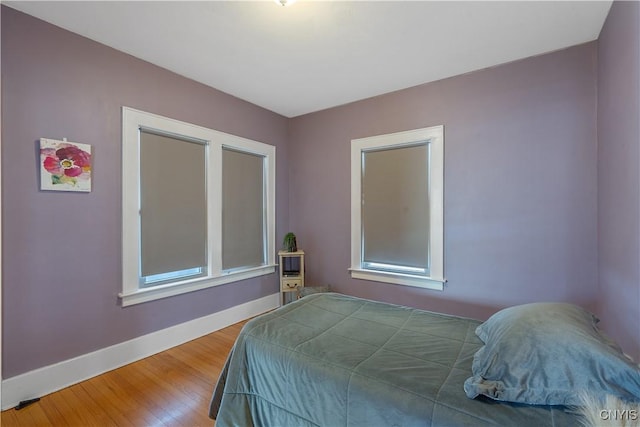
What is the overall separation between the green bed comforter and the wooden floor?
352 millimetres

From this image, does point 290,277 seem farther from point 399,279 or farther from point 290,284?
point 399,279

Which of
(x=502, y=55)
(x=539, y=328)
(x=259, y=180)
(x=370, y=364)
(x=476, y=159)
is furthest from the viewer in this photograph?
(x=259, y=180)

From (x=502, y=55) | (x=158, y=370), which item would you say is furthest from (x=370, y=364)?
(x=502, y=55)

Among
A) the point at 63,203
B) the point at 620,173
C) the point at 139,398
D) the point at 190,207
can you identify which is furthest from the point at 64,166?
the point at 620,173

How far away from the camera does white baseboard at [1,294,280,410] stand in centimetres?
176

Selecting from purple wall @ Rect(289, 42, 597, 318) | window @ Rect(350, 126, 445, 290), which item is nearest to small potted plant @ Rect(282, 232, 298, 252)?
window @ Rect(350, 126, 445, 290)

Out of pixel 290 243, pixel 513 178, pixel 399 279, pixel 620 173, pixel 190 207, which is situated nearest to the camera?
pixel 620 173

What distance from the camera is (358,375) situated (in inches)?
47.5

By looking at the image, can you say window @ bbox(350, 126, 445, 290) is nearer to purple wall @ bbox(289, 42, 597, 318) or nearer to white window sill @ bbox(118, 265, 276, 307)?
purple wall @ bbox(289, 42, 597, 318)

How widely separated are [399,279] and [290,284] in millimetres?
1316

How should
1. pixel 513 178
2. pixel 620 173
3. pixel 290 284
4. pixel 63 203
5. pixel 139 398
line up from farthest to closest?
pixel 290 284 → pixel 513 178 → pixel 63 203 → pixel 139 398 → pixel 620 173

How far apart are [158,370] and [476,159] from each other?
10.8 feet

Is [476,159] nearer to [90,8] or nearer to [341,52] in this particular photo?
[341,52]

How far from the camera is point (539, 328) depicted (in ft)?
3.69
